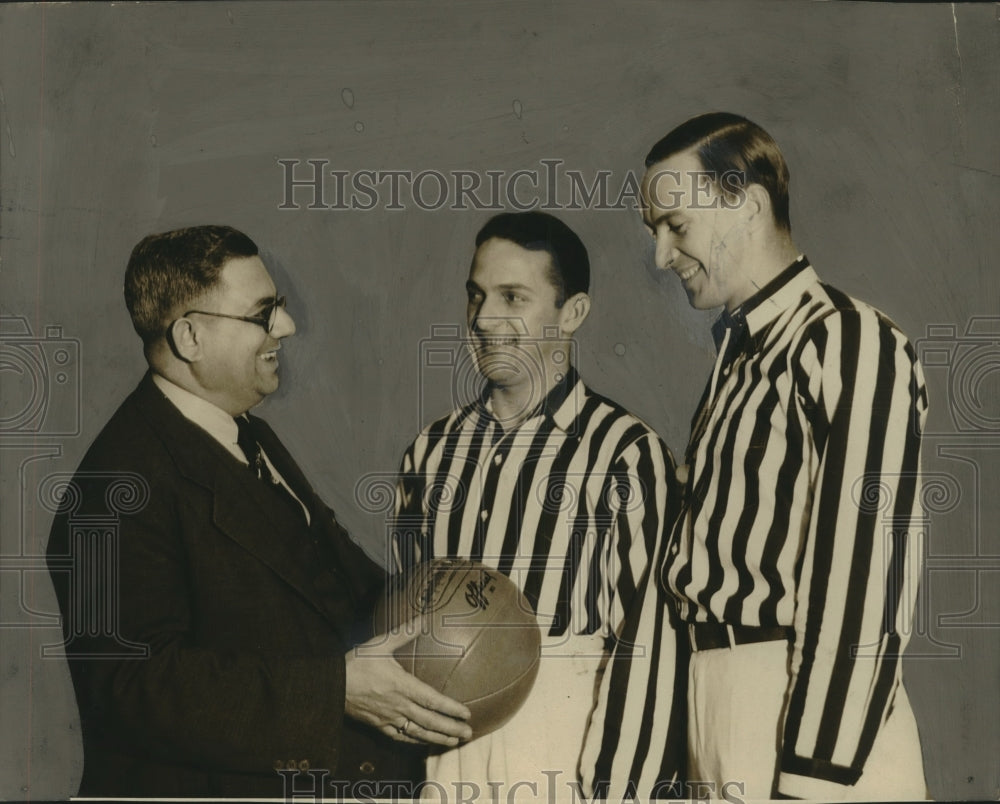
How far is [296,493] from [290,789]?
2.43ft

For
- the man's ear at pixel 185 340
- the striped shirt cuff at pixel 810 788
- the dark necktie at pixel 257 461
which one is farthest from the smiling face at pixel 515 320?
the striped shirt cuff at pixel 810 788

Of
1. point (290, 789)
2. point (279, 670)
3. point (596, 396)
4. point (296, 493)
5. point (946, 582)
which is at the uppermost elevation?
point (596, 396)

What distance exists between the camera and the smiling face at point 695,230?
2.94 m

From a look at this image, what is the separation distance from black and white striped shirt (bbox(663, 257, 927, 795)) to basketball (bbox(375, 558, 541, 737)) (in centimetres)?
41

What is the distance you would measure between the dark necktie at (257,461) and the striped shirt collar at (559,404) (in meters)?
0.47

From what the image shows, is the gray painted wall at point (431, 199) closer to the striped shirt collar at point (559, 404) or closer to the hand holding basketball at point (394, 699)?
the striped shirt collar at point (559, 404)

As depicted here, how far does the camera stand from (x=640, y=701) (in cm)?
285

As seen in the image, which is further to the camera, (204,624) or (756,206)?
(756,206)

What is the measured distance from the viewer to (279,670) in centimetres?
281

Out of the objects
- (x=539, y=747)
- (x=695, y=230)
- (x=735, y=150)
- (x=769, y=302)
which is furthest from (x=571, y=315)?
(x=539, y=747)

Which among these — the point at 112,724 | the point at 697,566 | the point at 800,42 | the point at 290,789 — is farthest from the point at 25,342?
the point at 800,42

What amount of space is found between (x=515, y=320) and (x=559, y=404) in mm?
245

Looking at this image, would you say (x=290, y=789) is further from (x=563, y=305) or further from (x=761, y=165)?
(x=761, y=165)

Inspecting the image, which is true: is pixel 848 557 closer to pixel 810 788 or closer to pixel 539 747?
pixel 810 788
